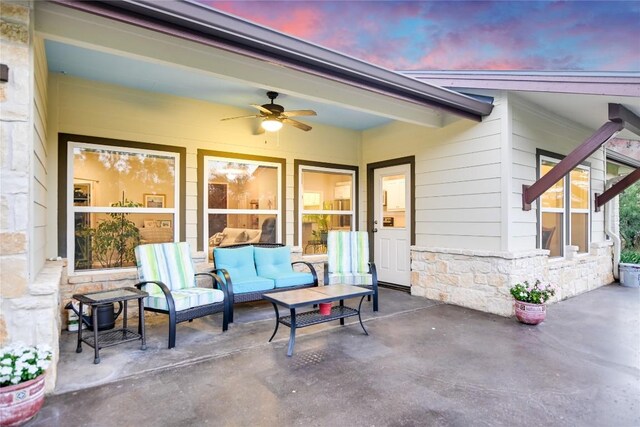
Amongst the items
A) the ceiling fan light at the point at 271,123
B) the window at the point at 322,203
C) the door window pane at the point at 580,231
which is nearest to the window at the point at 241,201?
the window at the point at 322,203

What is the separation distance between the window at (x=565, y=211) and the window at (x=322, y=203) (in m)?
3.19

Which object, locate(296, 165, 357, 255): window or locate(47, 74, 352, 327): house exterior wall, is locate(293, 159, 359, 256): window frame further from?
locate(47, 74, 352, 327): house exterior wall

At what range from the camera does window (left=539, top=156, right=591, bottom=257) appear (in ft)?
18.0

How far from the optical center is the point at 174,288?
4090 millimetres

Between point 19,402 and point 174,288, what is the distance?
2.01 meters

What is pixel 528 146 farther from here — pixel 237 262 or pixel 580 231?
pixel 237 262

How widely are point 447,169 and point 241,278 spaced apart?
3422 millimetres

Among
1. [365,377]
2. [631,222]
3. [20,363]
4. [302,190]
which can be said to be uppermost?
[302,190]

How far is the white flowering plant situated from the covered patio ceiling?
2273 mm

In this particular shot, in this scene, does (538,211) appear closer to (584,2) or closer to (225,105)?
(225,105)

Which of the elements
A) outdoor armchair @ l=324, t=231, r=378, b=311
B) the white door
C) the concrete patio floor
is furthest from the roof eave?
the concrete patio floor

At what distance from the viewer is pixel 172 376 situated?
2.81 m

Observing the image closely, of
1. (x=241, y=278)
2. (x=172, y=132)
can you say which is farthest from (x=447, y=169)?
(x=172, y=132)

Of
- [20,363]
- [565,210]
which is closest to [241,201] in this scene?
[20,363]
